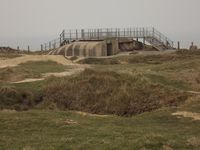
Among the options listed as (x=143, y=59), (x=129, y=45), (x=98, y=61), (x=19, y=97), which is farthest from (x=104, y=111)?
(x=129, y=45)

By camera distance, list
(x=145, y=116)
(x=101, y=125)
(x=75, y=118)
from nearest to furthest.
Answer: (x=101, y=125) < (x=75, y=118) < (x=145, y=116)

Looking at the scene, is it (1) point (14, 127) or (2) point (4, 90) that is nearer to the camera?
(1) point (14, 127)

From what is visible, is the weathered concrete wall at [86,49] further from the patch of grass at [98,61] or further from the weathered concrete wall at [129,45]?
the patch of grass at [98,61]

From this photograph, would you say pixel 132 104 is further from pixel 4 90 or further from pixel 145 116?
pixel 4 90

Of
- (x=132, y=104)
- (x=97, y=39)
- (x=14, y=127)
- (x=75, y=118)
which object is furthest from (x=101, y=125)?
(x=97, y=39)

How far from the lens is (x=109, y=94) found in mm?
30172

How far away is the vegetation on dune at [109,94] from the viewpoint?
28094 millimetres

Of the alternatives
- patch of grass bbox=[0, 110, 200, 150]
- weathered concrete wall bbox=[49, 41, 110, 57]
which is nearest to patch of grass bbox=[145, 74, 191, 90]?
patch of grass bbox=[0, 110, 200, 150]

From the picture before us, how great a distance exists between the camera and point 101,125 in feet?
61.8

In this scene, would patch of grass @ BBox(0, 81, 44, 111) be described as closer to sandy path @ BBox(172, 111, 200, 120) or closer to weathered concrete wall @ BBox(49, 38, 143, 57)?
sandy path @ BBox(172, 111, 200, 120)

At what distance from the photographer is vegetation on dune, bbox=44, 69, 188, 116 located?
28094 mm

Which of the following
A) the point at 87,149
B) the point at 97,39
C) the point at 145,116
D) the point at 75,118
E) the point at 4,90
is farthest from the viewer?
the point at 97,39

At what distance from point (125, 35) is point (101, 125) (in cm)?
5852

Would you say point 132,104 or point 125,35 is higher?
point 125,35
